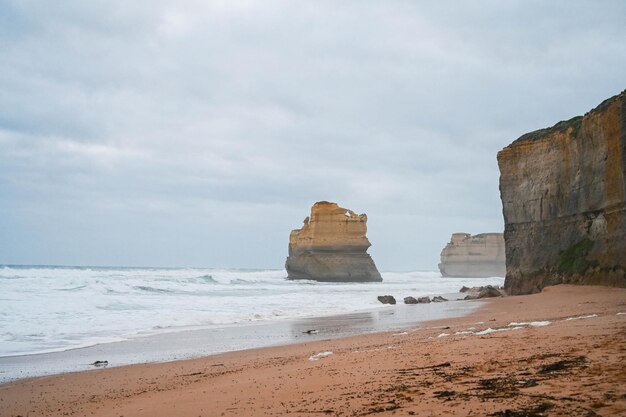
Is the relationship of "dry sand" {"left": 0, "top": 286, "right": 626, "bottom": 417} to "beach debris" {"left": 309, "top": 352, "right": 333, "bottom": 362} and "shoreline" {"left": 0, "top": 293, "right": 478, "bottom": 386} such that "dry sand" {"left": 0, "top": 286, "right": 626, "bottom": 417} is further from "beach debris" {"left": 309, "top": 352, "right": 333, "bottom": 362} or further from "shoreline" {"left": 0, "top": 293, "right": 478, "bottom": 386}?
"shoreline" {"left": 0, "top": 293, "right": 478, "bottom": 386}

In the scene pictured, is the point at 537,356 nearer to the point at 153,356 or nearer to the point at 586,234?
the point at 153,356

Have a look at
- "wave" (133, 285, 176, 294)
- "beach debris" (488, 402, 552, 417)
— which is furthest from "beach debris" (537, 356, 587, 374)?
"wave" (133, 285, 176, 294)

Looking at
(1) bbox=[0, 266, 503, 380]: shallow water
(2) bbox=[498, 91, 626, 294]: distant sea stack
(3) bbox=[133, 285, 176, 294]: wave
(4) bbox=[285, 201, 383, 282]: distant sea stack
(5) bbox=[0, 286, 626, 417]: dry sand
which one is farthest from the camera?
(4) bbox=[285, 201, 383, 282]: distant sea stack

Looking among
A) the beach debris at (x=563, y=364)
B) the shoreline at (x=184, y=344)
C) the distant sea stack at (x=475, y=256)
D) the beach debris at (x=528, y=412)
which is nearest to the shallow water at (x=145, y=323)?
the shoreline at (x=184, y=344)

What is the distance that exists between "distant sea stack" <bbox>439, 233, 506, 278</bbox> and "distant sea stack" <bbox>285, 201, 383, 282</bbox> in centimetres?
3400

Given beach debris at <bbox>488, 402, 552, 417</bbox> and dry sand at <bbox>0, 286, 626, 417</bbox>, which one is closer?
beach debris at <bbox>488, 402, 552, 417</bbox>

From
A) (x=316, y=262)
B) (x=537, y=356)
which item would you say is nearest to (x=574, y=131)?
(x=537, y=356)

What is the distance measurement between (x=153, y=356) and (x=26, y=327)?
588 cm

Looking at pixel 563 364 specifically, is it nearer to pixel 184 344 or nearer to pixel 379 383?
pixel 379 383

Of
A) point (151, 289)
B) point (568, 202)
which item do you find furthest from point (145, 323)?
point (151, 289)

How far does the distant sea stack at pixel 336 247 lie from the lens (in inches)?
2574

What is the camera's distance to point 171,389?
703 cm

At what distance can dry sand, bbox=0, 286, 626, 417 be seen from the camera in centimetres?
417

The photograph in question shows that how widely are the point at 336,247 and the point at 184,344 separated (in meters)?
53.7
